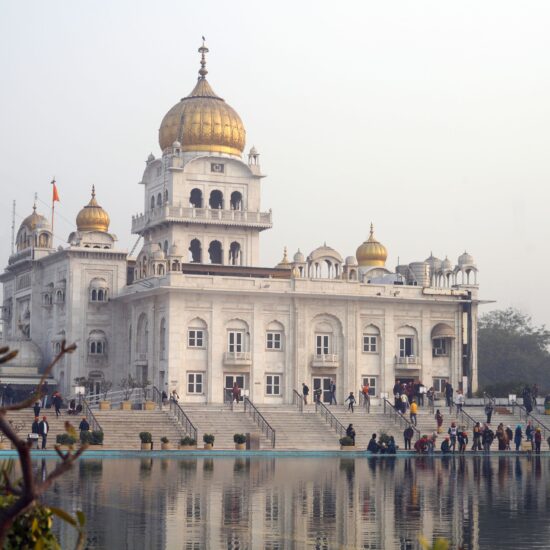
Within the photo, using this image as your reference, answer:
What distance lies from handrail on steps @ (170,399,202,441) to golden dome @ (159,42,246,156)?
2280 cm

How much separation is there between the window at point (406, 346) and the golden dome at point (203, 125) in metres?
16.0

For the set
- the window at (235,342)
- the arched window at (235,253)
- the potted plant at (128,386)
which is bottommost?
the potted plant at (128,386)

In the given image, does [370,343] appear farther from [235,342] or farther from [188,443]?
[188,443]

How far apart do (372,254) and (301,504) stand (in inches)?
2105

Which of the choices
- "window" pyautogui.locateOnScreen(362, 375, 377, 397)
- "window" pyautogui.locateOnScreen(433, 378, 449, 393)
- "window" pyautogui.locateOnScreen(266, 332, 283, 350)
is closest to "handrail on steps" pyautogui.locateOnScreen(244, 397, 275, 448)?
"window" pyautogui.locateOnScreen(266, 332, 283, 350)

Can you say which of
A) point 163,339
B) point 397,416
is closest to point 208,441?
point 397,416

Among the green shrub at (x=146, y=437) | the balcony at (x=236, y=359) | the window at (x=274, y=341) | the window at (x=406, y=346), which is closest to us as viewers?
the green shrub at (x=146, y=437)

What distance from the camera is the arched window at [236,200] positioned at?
78.5 m

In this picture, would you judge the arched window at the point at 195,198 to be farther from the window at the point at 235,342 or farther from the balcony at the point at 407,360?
the balcony at the point at 407,360

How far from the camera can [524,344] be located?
4104 inches

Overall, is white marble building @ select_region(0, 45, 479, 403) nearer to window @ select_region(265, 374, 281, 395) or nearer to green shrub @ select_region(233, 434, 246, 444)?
window @ select_region(265, 374, 281, 395)

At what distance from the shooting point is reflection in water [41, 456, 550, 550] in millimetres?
20891

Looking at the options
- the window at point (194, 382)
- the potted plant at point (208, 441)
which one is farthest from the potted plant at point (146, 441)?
the window at point (194, 382)

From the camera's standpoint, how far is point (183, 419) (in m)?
57.2
